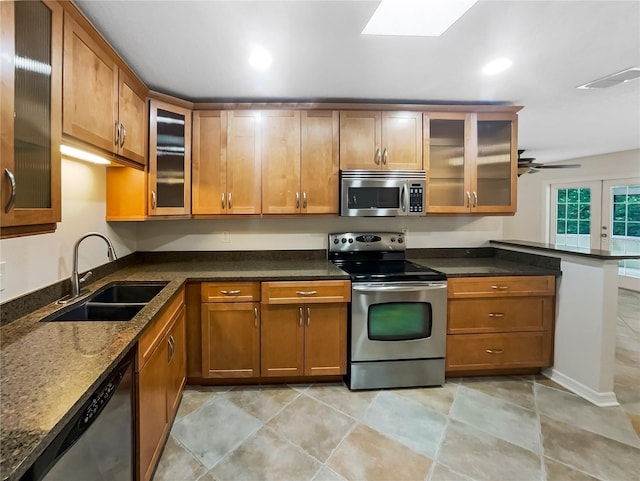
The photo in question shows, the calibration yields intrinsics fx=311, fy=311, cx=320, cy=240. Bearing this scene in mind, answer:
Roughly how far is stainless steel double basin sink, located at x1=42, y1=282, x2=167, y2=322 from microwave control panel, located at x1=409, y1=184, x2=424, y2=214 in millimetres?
2012

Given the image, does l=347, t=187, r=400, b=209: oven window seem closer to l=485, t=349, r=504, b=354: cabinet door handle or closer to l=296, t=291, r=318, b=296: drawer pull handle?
l=296, t=291, r=318, b=296: drawer pull handle

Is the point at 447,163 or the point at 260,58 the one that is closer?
the point at 260,58

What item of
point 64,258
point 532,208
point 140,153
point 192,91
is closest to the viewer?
point 64,258

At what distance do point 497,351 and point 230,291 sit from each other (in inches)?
86.2

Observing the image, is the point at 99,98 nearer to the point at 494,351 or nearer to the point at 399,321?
the point at 399,321

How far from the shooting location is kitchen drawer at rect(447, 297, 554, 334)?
2492mm

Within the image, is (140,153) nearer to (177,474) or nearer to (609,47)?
(177,474)

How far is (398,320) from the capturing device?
2412 millimetres

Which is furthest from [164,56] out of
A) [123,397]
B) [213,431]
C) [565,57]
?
[565,57]

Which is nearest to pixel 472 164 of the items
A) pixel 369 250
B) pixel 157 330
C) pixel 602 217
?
pixel 369 250

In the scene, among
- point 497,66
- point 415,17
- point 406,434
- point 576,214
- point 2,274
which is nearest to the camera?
point 2,274

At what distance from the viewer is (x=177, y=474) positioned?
1.62m

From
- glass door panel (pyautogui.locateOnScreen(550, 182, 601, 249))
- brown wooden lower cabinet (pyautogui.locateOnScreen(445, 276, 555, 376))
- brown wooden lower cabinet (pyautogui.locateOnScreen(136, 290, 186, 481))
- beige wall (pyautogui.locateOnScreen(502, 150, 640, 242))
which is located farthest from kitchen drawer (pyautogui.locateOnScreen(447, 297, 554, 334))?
beige wall (pyautogui.locateOnScreen(502, 150, 640, 242))

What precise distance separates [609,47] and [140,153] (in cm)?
304
